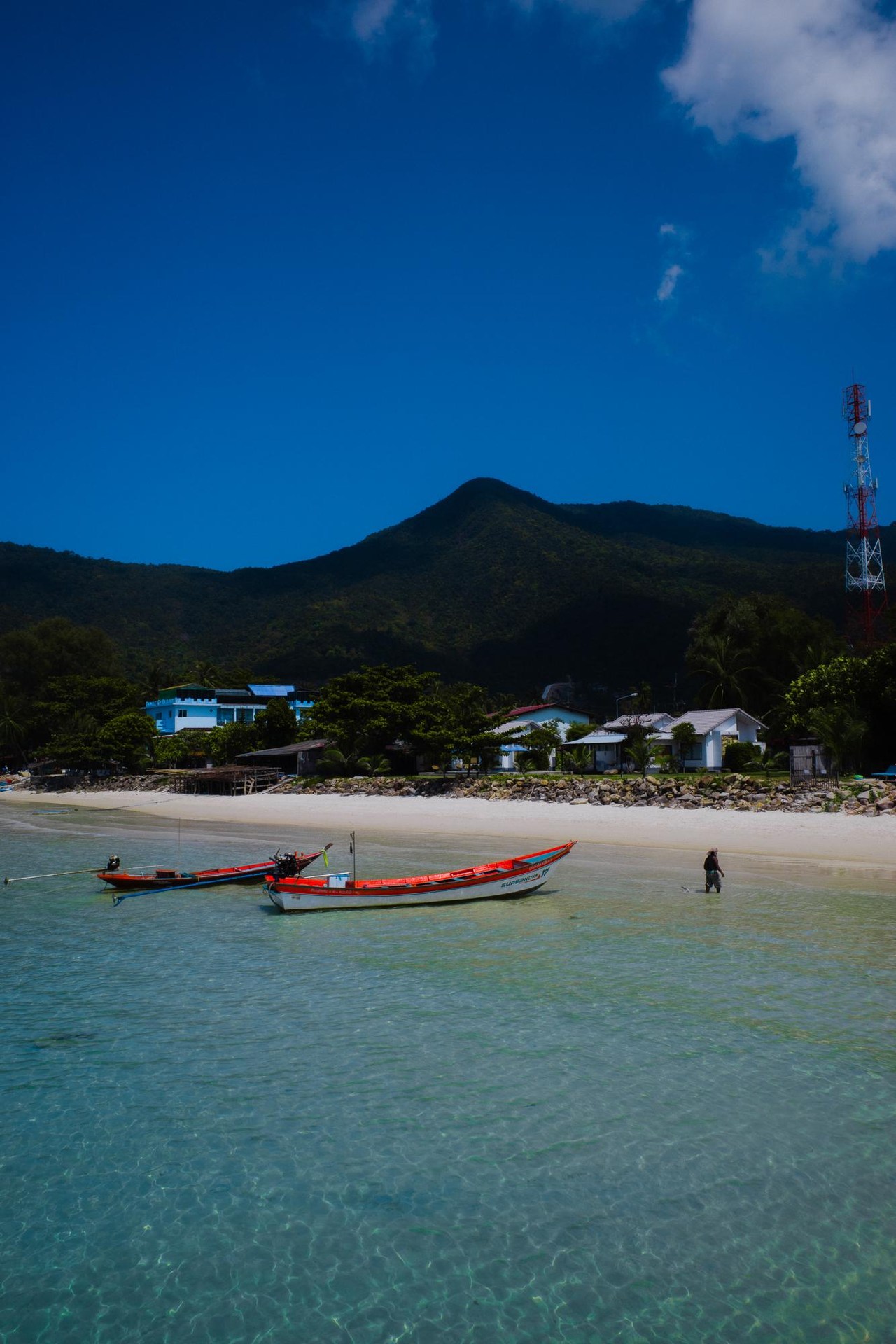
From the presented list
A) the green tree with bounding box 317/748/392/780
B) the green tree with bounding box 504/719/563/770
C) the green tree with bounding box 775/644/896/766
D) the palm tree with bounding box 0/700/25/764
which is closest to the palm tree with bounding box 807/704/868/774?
the green tree with bounding box 775/644/896/766

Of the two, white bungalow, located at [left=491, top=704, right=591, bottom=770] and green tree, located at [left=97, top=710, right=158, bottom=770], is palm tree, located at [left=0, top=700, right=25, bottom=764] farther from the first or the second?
white bungalow, located at [left=491, top=704, right=591, bottom=770]

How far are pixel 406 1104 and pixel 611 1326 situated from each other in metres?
3.82

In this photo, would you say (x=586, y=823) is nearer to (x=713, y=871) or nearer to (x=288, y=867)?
(x=713, y=871)

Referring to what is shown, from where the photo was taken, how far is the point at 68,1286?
255 inches

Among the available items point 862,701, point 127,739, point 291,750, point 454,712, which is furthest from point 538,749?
point 127,739

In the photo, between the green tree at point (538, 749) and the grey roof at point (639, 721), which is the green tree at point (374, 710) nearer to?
the green tree at point (538, 749)

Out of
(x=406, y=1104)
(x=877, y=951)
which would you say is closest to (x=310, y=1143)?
(x=406, y=1104)

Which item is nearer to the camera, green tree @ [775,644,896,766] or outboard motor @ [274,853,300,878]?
outboard motor @ [274,853,300,878]

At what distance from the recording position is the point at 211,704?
91.4 meters

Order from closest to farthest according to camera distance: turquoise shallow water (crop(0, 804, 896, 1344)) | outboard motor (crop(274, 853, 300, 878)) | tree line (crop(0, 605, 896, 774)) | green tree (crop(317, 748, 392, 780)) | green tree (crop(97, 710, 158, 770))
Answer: turquoise shallow water (crop(0, 804, 896, 1344))
outboard motor (crop(274, 853, 300, 878))
tree line (crop(0, 605, 896, 774))
green tree (crop(317, 748, 392, 780))
green tree (crop(97, 710, 158, 770))

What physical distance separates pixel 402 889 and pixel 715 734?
1484 inches

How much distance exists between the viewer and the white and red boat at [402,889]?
19.7m

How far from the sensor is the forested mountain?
115 m

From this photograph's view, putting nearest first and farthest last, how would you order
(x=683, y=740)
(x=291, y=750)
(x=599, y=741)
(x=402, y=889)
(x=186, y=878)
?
1. (x=402, y=889)
2. (x=186, y=878)
3. (x=683, y=740)
4. (x=599, y=741)
5. (x=291, y=750)
